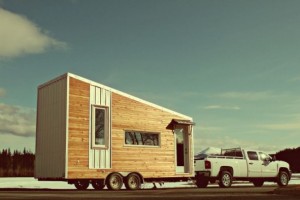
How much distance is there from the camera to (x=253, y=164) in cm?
2317

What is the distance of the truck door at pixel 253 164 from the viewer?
23.0 metres

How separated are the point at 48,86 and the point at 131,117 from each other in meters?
3.95

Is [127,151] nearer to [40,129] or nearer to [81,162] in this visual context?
[81,162]

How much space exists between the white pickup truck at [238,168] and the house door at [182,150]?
560 mm

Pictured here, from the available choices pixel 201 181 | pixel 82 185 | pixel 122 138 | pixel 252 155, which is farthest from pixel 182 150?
pixel 82 185

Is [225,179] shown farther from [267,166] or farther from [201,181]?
[267,166]

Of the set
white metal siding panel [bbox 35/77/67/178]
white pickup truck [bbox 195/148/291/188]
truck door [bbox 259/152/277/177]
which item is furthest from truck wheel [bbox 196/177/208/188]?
white metal siding panel [bbox 35/77/67/178]

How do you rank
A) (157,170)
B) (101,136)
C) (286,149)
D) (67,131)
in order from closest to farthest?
(67,131) < (101,136) < (157,170) < (286,149)

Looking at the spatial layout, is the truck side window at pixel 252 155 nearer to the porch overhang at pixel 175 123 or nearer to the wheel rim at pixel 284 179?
the wheel rim at pixel 284 179

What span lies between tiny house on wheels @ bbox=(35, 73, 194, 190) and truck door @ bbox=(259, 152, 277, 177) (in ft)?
14.3

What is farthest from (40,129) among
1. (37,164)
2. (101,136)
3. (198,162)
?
(198,162)

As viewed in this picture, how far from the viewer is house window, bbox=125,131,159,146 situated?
66.2 feet

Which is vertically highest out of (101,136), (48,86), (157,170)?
(48,86)

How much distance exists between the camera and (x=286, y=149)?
46375 millimetres
